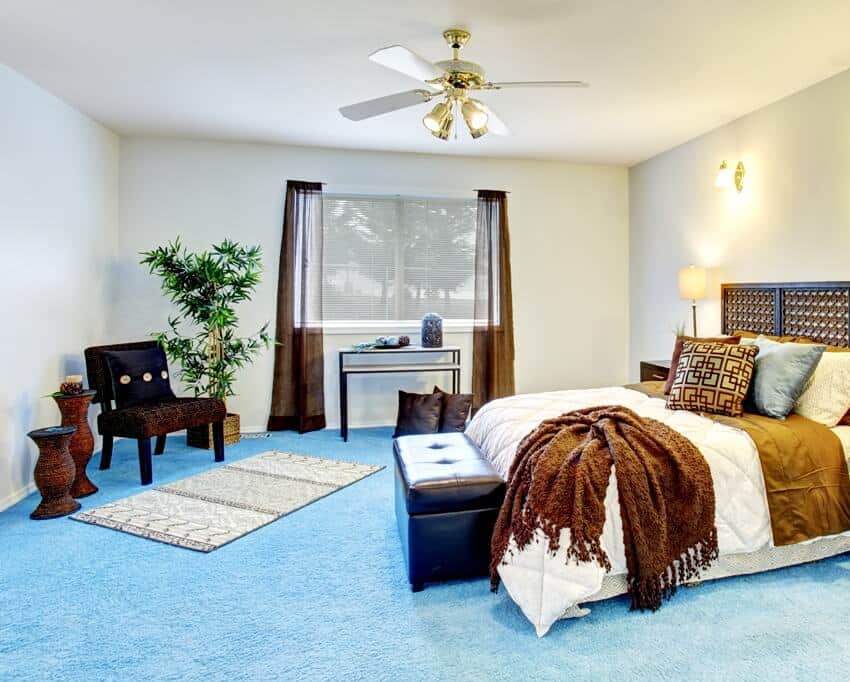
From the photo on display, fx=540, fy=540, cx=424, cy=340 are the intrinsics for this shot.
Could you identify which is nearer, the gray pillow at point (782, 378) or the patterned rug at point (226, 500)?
the gray pillow at point (782, 378)

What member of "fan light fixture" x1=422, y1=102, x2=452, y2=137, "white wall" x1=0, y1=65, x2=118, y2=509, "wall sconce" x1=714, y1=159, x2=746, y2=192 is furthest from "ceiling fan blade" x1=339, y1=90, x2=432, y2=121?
"wall sconce" x1=714, y1=159, x2=746, y2=192

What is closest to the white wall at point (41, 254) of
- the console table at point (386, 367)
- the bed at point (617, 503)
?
the console table at point (386, 367)

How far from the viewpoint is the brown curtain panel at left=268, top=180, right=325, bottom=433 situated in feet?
16.2

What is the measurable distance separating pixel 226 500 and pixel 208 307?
168 centimetres

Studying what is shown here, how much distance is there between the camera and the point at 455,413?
4617mm

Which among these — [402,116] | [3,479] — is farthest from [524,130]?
[3,479]

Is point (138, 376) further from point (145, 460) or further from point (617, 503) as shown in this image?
point (617, 503)

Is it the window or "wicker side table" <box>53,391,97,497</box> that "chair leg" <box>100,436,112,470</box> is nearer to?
"wicker side table" <box>53,391,97,497</box>

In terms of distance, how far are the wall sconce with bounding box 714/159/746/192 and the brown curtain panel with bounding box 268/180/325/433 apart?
3.36 m

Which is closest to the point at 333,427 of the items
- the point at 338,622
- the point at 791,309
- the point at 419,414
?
the point at 419,414

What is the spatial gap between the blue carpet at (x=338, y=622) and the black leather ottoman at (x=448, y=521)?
0.31 ft

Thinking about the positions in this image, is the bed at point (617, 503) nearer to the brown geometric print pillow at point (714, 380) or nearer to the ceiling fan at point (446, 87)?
the brown geometric print pillow at point (714, 380)

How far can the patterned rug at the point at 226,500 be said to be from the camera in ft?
9.39

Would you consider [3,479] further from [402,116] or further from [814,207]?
[814,207]
